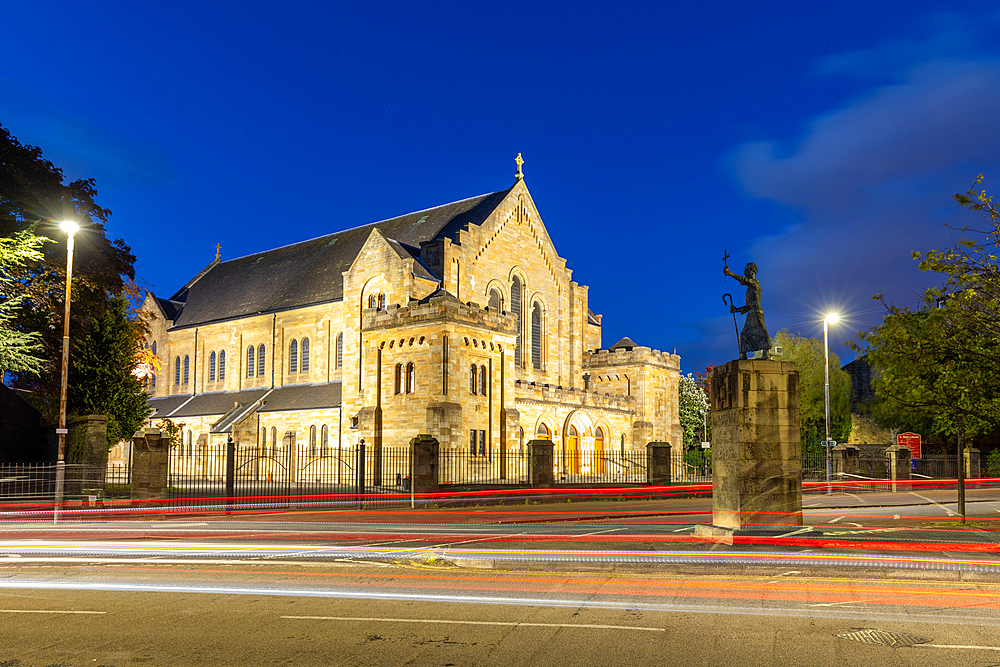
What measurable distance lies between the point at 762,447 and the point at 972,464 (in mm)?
37526

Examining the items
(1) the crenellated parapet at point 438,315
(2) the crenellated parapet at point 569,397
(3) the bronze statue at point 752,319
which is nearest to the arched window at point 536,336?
(2) the crenellated parapet at point 569,397

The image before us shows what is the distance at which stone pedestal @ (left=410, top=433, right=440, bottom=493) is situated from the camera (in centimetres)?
2725

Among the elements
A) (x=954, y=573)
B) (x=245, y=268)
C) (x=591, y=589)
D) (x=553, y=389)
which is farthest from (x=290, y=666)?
(x=245, y=268)

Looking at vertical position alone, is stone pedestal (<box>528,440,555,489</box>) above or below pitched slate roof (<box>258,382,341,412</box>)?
below

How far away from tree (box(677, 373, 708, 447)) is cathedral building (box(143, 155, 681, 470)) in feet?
64.2

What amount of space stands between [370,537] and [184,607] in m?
7.02

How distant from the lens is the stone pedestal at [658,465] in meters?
34.0

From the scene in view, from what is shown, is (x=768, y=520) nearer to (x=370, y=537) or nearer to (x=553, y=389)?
(x=370, y=537)

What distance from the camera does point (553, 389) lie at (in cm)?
4484

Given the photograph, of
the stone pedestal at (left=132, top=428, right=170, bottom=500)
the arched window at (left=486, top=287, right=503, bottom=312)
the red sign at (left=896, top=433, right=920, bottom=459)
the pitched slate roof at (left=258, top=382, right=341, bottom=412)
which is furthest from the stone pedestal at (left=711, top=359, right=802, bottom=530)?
the red sign at (left=896, top=433, right=920, bottom=459)

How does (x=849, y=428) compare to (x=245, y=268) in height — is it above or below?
below

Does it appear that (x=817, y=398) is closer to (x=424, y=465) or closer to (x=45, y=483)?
(x=424, y=465)

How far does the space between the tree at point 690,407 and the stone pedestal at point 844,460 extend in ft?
96.1

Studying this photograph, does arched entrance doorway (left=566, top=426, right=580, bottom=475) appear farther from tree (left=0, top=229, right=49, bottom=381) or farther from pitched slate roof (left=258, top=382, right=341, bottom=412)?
tree (left=0, top=229, right=49, bottom=381)
